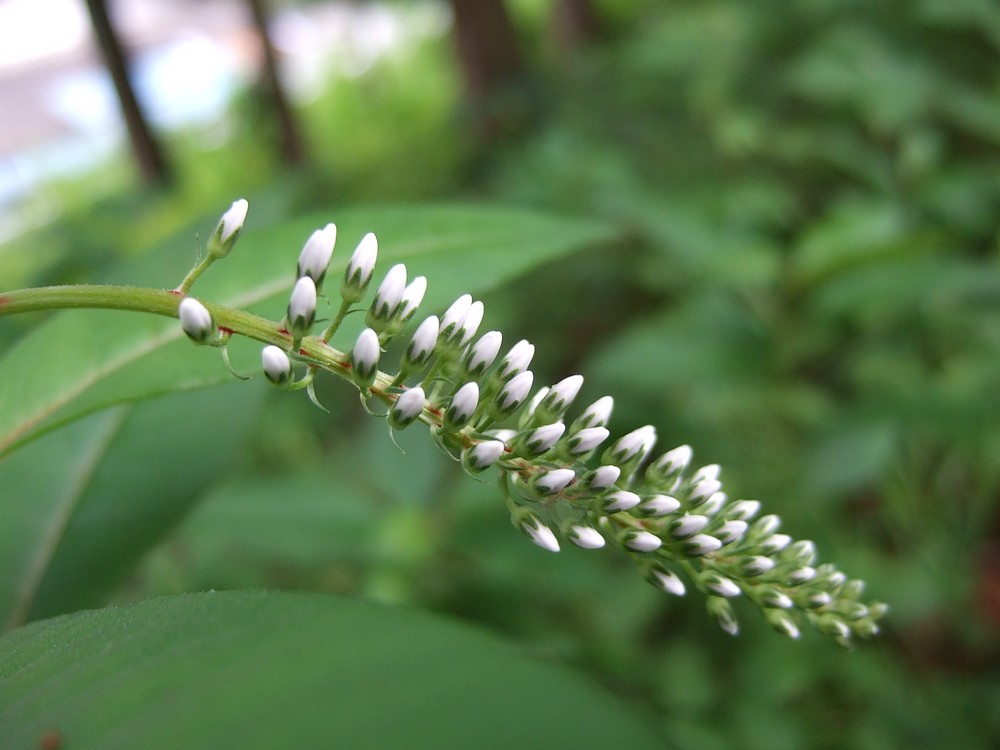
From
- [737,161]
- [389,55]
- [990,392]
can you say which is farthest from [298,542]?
[389,55]

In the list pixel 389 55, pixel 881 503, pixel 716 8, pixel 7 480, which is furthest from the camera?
pixel 389 55

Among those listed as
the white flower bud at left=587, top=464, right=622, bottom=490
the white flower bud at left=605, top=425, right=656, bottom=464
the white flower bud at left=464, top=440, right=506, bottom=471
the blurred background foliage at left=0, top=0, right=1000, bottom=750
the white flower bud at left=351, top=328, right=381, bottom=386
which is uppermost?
the white flower bud at left=351, top=328, right=381, bottom=386

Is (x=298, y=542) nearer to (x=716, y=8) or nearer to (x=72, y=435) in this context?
(x=72, y=435)

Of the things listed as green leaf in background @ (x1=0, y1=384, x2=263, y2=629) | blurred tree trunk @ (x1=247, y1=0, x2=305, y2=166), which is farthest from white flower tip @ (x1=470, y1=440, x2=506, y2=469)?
A: blurred tree trunk @ (x1=247, y1=0, x2=305, y2=166)

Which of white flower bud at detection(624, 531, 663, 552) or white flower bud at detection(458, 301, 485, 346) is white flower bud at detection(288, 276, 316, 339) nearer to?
white flower bud at detection(458, 301, 485, 346)

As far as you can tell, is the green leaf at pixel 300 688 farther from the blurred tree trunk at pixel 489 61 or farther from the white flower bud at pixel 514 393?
the blurred tree trunk at pixel 489 61

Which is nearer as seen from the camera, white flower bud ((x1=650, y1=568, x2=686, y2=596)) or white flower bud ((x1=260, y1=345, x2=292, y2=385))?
white flower bud ((x1=260, y1=345, x2=292, y2=385))

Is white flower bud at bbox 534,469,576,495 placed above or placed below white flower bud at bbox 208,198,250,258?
Result: below
